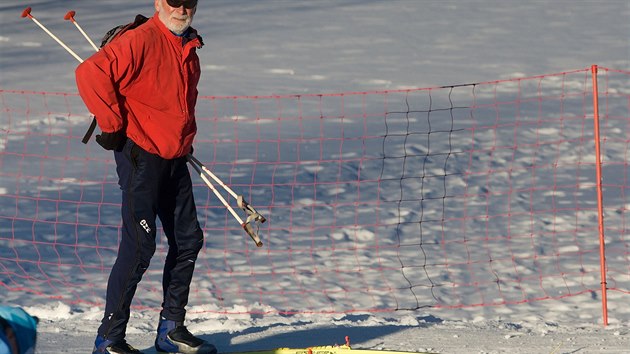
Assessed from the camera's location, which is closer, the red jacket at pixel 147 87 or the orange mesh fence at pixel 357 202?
the red jacket at pixel 147 87

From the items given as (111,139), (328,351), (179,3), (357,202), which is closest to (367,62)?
(357,202)

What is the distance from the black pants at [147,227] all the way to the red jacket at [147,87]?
9 centimetres

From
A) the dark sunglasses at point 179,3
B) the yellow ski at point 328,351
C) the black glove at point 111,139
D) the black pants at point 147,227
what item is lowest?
the yellow ski at point 328,351

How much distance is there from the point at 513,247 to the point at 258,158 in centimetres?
264

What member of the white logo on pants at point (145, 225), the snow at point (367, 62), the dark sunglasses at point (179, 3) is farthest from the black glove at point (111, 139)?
A: the snow at point (367, 62)

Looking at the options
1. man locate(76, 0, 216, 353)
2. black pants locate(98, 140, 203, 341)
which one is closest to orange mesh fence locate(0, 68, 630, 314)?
black pants locate(98, 140, 203, 341)

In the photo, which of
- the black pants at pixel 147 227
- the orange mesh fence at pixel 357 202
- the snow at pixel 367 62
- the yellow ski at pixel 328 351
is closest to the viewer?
the black pants at pixel 147 227

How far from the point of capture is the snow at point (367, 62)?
5.60 meters

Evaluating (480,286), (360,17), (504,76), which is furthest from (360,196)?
(360,17)

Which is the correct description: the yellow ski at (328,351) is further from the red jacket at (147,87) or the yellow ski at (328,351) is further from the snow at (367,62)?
the red jacket at (147,87)

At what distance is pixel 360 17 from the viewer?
56.2 ft

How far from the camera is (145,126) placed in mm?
4715

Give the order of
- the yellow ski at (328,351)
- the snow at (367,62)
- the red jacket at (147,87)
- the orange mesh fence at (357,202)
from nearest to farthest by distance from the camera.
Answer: the red jacket at (147,87)
the yellow ski at (328,351)
the snow at (367,62)
the orange mesh fence at (357,202)

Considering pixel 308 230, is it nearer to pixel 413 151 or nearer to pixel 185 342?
pixel 413 151
